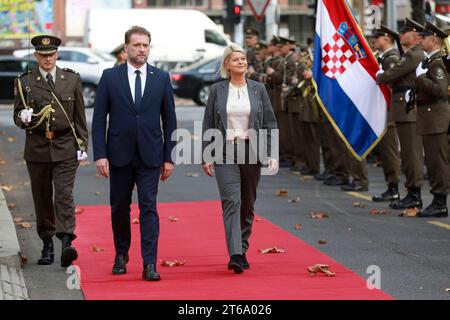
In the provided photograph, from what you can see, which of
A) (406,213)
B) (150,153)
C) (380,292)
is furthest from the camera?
(406,213)

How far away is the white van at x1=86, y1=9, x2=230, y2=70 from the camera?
153 feet

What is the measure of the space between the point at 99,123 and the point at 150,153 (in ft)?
1.52

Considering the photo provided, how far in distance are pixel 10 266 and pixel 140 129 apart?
5.56ft

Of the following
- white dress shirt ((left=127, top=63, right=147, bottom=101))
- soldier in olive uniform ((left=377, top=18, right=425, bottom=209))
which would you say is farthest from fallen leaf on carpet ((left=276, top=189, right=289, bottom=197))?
white dress shirt ((left=127, top=63, right=147, bottom=101))

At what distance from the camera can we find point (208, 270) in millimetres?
10867

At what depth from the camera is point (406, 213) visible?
A: 1464 cm

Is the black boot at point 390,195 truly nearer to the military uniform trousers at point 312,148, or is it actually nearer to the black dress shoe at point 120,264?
the military uniform trousers at point 312,148

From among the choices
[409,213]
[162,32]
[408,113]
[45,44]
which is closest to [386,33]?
[408,113]

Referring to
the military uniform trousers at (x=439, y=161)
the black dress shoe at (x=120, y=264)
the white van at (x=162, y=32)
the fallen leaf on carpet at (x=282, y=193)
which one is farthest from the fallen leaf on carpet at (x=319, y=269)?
the white van at (x=162, y=32)

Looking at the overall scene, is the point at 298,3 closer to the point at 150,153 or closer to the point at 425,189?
the point at 425,189

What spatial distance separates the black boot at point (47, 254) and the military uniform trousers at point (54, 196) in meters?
0.05

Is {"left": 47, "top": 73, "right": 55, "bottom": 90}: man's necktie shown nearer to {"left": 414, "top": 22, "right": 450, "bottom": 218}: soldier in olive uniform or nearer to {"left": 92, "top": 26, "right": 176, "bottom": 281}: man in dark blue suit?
{"left": 92, "top": 26, "right": 176, "bottom": 281}: man in dark blue suit

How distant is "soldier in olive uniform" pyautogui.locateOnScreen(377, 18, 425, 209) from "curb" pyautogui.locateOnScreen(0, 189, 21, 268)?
4.48 meters

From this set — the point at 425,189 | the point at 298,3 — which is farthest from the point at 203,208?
the point at 298,3
